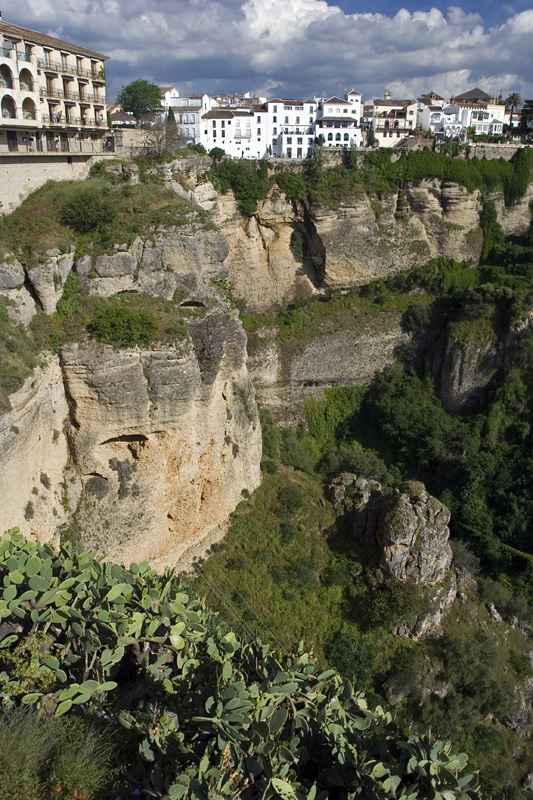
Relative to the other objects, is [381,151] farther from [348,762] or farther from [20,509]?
[348,762]

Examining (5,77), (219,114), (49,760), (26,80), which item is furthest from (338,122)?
(49,760)

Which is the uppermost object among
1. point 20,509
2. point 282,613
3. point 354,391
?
point 20,509

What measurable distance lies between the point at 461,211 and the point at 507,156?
5.28m

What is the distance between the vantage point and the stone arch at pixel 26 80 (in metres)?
20.5

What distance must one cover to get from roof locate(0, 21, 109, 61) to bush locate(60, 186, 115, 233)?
6360mm

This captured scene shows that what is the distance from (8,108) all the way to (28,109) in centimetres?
100

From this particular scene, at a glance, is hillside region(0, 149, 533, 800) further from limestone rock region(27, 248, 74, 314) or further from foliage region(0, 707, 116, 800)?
foliage region(0, 707, 116, 800)

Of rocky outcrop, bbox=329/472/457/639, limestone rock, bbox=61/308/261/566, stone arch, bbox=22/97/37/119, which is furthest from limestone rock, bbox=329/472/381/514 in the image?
stone arch, bbox=22/97/37/119

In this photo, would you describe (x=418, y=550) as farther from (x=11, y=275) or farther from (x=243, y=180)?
(x=243, y=180)

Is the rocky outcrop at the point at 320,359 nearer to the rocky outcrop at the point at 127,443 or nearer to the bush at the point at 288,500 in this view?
the bush at the point at 288,500

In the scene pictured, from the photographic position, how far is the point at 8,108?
20078mm

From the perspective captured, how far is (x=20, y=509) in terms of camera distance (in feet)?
49.0

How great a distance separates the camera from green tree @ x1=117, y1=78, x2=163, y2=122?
31.8 meters

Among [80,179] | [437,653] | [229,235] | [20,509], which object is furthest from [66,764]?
[229,235]
